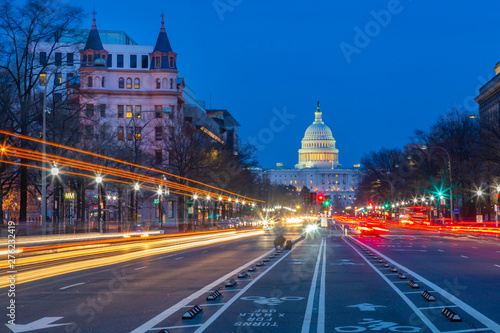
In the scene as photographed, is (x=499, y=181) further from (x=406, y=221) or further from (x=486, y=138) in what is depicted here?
(x=406, y=221)

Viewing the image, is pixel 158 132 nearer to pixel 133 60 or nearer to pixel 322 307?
pixel 133 60

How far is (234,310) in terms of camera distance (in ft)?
46.4

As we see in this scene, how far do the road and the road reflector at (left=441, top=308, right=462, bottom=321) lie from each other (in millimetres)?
102

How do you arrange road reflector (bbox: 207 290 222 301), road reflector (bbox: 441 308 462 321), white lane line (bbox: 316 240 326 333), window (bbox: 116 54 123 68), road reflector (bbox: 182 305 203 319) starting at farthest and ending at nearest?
window (bbox: 116 54 123 68) < road reflector (bbox: 207 290 222 301) < road reflector (bbox: 182 305 203 319) < road reflector (bbox: 441 308 462 321) < white lane line (bbox: 316 240 326 333)

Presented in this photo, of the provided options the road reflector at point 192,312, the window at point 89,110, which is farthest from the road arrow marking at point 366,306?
the window at point 89,110

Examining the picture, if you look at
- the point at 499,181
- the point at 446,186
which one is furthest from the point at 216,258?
the point at 446,186

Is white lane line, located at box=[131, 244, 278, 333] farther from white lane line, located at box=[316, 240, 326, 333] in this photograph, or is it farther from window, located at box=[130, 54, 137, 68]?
window, located at box=[130, 54, 137, 68]

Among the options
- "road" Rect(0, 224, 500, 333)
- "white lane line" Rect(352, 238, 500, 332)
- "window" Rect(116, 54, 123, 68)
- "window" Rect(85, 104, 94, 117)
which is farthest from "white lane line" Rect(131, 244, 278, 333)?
"window" Rect(116, 54, 123, 68)

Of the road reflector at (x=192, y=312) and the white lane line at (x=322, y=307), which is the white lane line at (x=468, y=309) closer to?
the white lane line at (x=322, y=307)

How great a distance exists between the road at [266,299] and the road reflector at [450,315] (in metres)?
0.10

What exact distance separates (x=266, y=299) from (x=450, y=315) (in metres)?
4.54

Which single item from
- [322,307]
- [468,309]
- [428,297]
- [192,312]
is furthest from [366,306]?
[192,312]

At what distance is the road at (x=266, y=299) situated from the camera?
12336mm

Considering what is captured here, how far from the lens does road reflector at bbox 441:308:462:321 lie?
12578 millimetres
